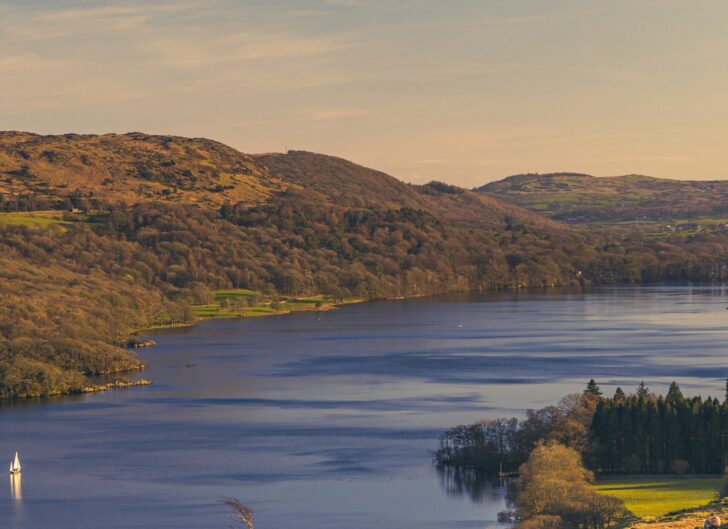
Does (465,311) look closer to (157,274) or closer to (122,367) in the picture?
(157,274)

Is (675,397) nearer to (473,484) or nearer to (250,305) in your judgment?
(473,484)

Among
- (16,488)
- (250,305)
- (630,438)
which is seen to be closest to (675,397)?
(630,438)

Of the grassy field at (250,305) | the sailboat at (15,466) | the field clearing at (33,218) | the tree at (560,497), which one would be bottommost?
the sailboat at (15,466)

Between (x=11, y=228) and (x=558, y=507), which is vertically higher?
(x=11, y=228)

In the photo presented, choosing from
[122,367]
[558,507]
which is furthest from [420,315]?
[558,507]

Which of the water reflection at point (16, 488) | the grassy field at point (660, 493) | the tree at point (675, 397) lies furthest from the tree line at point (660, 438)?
the water reflection at point (16, 488)

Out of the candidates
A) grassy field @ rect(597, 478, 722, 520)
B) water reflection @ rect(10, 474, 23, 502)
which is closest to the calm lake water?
A: water reflection @ rect(10, 474, 23, 502)

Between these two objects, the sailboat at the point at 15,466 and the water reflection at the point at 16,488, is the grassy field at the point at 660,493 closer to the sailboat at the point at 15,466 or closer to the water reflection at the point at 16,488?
the water reflection at the point at 16,488
